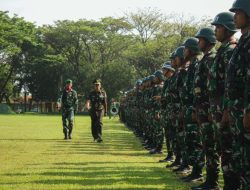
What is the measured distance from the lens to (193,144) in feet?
26.9

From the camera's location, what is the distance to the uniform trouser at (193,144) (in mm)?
8055

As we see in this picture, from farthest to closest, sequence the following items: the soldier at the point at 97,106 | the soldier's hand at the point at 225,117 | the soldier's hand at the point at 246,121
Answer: the soldier at the point at 97,106, the soldier's hand at the point at 225,117, the soldier's hand at the point at 246,121

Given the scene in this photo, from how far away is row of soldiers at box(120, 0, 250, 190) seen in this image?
5.00 m

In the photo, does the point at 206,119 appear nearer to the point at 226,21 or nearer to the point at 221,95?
the point at 221,95

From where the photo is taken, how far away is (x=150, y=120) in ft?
45.6

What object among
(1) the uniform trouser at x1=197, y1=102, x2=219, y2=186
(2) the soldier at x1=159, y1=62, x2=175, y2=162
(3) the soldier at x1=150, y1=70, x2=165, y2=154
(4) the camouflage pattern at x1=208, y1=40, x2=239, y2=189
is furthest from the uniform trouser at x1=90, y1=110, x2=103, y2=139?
(4) the camouflage pattern at x1=208, y1=40, x2=239, y2=189

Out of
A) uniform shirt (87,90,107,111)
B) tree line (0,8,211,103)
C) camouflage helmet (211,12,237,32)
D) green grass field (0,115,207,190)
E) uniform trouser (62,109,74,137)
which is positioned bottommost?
green grass field (0,115,207,190)

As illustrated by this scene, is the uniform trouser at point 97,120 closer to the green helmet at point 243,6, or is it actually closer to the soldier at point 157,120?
the soldier at point 157,120

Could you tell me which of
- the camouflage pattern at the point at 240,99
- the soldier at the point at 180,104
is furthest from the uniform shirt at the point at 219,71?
the soldier at the point at 180,104

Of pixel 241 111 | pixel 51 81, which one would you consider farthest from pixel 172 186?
pixel 51 81

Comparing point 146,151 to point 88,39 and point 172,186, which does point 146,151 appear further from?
point 88,39

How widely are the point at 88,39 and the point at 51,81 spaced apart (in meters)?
11.0

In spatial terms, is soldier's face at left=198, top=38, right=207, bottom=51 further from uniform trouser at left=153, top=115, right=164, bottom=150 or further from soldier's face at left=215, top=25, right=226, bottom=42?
uniform trouser at left=153, top=115, right=164, bottom=150

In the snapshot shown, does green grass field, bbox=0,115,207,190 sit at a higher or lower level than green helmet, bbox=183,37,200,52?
lower
